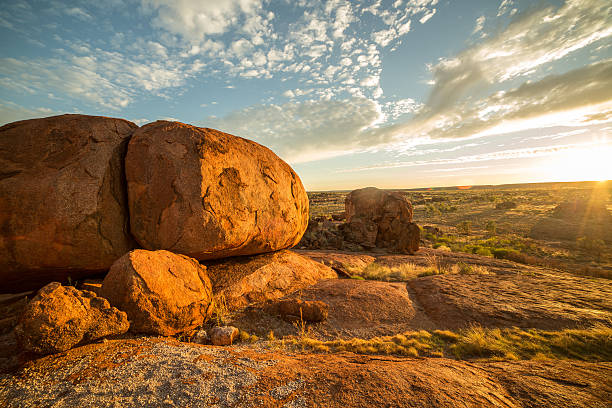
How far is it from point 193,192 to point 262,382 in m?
4.34

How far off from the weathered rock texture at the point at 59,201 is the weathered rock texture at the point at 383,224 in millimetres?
13401

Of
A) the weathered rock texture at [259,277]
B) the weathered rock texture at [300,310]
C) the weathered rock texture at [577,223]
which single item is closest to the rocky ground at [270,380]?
the weathered rock texture at [300,310]

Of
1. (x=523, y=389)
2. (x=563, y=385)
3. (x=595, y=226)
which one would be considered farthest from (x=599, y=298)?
(x=595, y=226)

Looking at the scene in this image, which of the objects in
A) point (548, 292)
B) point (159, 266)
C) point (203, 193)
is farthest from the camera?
point (548, 292)

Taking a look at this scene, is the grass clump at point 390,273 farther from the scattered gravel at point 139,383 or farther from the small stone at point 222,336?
the scattered gravel at point 139,383

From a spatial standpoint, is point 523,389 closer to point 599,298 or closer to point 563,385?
point 563,385

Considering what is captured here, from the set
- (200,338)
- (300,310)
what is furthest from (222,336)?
(300,310)

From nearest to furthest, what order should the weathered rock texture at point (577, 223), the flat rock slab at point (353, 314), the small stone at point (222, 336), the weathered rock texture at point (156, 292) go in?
the weathered rock texture at point (156, 292)
the small stone at point (222, 336)
the flat rock slab at point (353, 314)
the weathered rock texture at point (577, 223)

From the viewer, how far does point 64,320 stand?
9.94ft

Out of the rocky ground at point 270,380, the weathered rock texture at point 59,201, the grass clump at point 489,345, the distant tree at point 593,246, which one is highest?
the weathered rock texture at point 59,201

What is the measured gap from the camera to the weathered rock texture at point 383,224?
15.1 m

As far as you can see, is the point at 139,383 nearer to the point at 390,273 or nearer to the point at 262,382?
the point at 262,382

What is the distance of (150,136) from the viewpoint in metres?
5.97

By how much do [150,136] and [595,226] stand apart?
109 feet
